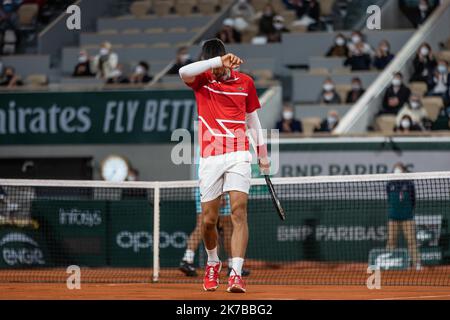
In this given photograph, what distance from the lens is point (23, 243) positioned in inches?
760

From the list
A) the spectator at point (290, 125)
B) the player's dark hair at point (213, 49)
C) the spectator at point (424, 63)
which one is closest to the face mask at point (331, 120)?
the spectator at point (290, 125)

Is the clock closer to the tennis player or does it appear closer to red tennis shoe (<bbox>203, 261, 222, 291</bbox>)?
red tennis shoe (<bbox>203, 261, 222, 291</bbox>)

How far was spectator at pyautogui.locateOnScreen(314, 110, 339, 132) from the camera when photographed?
22.1 metres

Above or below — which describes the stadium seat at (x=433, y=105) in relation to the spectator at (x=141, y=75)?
above

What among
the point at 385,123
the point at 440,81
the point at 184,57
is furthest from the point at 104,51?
the point at 440,81

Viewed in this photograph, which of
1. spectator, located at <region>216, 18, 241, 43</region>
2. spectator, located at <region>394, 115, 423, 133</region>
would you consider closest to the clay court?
spectator, located at <region>394, 115, 423, 133</region>

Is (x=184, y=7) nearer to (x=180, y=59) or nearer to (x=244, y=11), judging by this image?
(x=244, y=11)

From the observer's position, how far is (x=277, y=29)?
26.5 metres

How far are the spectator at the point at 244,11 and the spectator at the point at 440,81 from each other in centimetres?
590

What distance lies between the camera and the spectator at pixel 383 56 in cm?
2442

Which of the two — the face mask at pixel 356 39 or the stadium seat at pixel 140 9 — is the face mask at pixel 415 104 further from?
the stadium seat at pixel 140 9

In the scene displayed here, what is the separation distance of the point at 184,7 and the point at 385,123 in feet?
29.6
